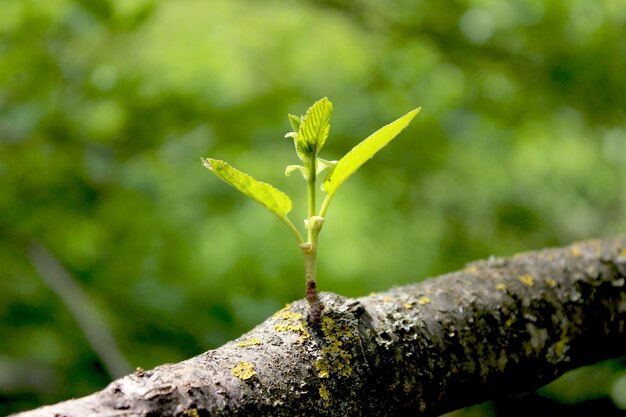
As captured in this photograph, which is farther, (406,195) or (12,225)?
(406,195)

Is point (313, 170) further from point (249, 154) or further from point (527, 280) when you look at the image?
point (249, 154)

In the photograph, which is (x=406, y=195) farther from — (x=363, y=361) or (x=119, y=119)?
(x=363, y=361)

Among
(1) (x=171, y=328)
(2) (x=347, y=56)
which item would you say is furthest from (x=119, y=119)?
(2) (x=347, y=56)

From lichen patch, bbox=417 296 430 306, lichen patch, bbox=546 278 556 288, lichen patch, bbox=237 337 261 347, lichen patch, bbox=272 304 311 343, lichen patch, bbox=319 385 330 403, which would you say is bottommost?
lichen patch, bbox=319 385 330 403

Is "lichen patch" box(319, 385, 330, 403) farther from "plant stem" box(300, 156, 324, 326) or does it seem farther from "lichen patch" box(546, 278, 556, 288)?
"lichen patch" box(546, 278, 556, 288)

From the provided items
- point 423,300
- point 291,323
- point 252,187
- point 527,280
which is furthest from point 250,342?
point 527,280

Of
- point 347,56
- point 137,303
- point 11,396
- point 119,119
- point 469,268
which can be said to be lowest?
point 469,268

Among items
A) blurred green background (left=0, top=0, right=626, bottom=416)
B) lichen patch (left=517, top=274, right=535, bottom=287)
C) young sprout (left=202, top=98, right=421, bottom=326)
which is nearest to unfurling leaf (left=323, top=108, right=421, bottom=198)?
young sprout (left=202, top=98, right=421, bottom=326)
